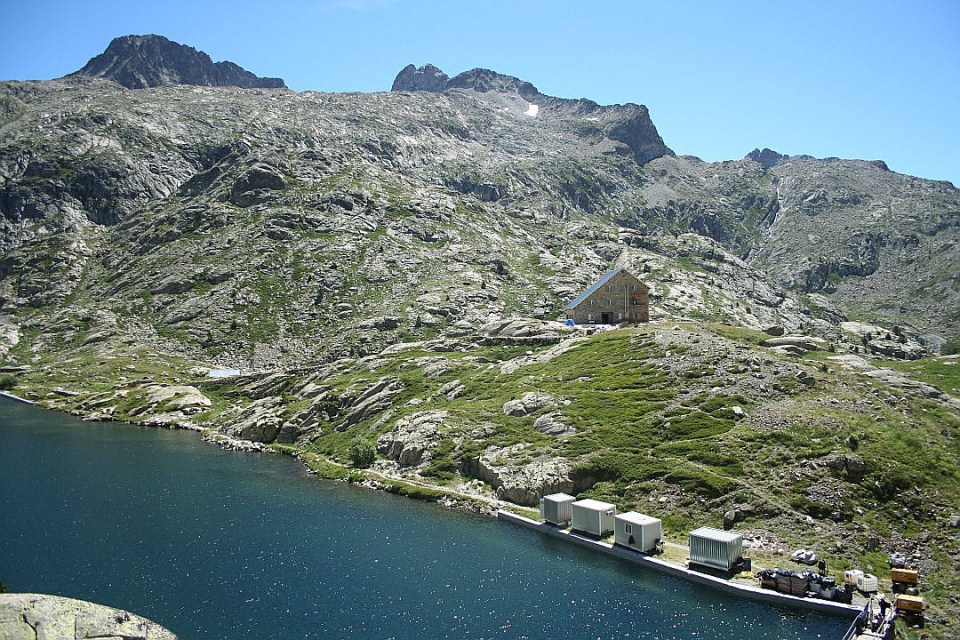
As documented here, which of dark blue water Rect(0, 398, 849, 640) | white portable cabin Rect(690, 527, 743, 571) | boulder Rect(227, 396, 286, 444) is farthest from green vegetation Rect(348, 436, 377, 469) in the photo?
white portable cabin Rect(690, 527, 743, 571)

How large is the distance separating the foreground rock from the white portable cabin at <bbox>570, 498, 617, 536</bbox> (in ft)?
126

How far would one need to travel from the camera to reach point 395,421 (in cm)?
10838

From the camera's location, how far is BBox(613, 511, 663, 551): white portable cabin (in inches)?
2343

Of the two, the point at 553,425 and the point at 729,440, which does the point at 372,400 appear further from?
the point at 729,440

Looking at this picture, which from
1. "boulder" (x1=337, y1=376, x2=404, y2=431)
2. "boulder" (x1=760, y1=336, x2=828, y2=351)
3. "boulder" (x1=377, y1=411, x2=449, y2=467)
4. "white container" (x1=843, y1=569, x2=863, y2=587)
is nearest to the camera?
"white container" (x1=843, y1=569, x2=863, y2=587)

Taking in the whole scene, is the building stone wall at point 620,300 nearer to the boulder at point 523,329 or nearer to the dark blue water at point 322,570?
the boulder at point 523,329

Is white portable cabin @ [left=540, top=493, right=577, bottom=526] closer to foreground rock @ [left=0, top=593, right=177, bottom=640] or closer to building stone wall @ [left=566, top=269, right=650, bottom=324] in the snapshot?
foreground rock @ [left=0, top=593, right=177, bottom=640]

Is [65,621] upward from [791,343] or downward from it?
downward

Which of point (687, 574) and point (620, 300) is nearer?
point (687, 574)

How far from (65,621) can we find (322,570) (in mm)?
20864

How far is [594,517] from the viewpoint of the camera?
2559 inches

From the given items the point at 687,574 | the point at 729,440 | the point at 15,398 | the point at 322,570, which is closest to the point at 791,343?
the point at 729,440

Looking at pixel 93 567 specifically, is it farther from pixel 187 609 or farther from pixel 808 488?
pixel 808 488

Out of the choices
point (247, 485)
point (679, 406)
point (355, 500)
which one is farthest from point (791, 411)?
point (247, 485)
